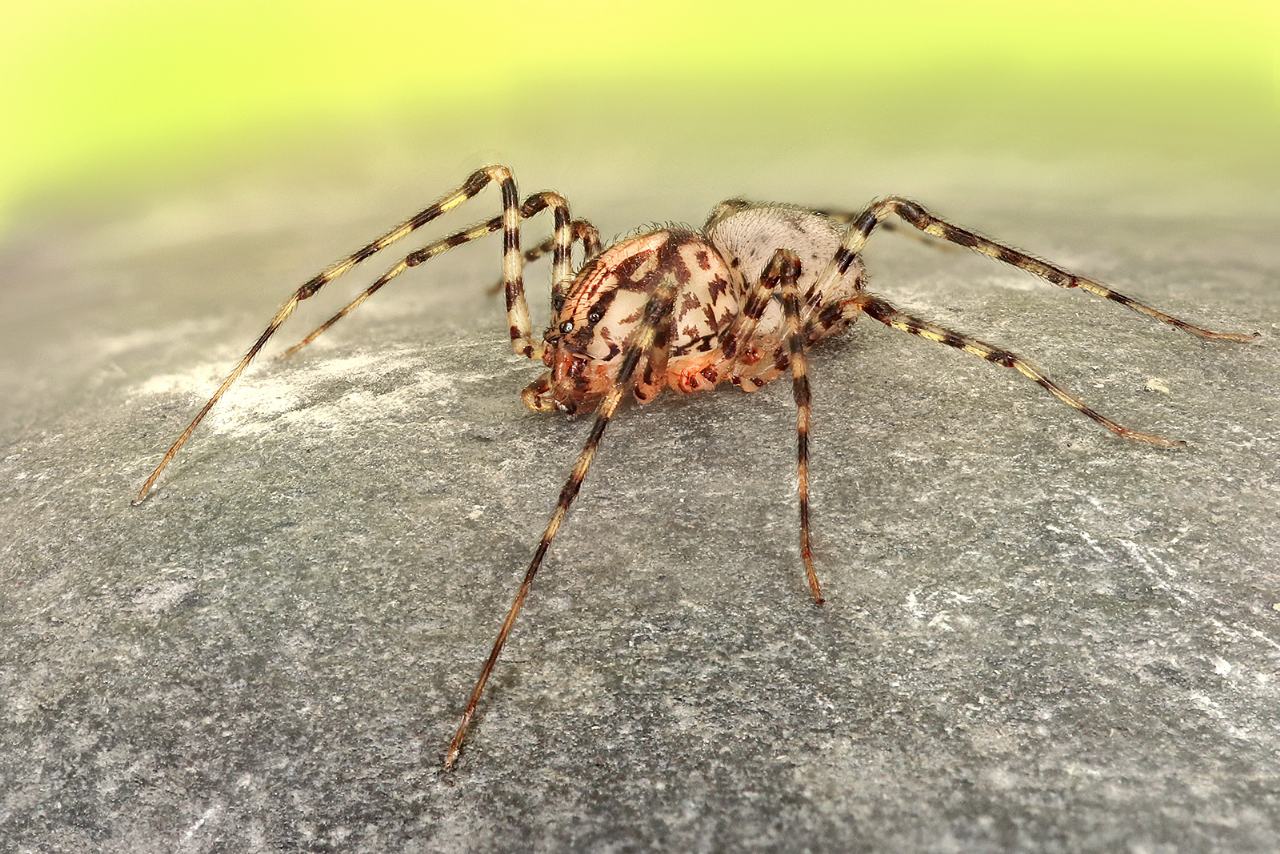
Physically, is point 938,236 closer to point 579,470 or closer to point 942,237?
point 942,237

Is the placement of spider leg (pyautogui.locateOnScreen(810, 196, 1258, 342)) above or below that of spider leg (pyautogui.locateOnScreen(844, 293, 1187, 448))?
above

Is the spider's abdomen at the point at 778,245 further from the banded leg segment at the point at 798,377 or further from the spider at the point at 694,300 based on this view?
the banded leg segment at the point at 798,377

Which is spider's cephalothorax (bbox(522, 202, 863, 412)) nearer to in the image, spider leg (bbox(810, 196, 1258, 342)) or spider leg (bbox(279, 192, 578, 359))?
spider leg (bbox(810, 196, 1258, 342))

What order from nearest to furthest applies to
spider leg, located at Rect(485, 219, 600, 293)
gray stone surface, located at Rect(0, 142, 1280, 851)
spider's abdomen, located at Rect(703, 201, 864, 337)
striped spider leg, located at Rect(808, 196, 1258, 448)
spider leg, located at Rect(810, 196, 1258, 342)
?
gray stone surface, located at Rect(0, 142, 1280, 851)
striped spider leg, located at Rect(808, 196, 1258, 448)
spider leg, located at Rect(810, 196, 1258, 342)
spider's abdomen, located at Rect(703, 201, 864, 337)
spider leg, located at Rect(485, 219, 600, 293)

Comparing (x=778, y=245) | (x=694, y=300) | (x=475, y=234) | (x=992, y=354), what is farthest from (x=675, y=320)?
(x=992, y=354)

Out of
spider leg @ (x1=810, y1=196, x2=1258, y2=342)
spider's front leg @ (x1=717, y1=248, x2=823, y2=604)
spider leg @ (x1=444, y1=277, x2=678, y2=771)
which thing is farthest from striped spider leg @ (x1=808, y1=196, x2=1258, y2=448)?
spider leg @ (x1=444, y1=277, x2=678, y2=771)

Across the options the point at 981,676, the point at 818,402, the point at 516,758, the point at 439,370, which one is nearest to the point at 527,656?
the point at 516,758

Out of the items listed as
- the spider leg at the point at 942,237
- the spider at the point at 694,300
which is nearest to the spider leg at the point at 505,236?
the spider at the point at 694,300
